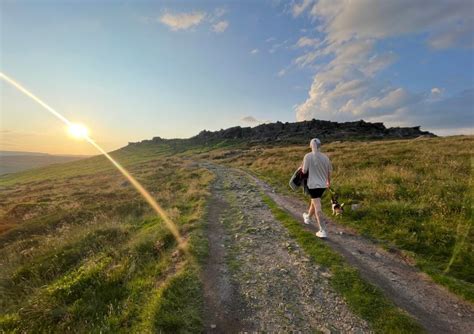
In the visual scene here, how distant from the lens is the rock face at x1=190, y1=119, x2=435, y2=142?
112m

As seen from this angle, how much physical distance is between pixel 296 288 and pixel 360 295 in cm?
132

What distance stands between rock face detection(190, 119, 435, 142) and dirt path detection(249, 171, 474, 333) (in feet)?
322

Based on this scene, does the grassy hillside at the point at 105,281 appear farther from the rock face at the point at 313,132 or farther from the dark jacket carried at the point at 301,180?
the rock face at the point at 313,132

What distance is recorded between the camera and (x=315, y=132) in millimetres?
126375

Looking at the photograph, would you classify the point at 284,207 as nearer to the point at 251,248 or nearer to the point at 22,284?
the point at 251,248

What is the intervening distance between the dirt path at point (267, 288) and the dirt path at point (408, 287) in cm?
118

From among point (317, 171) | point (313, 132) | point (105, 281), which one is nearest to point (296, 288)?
point (317, 171)

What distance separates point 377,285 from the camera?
6070 millimetres

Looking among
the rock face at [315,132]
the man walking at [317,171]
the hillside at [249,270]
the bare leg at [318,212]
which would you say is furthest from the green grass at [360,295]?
the rock face at [315,132]

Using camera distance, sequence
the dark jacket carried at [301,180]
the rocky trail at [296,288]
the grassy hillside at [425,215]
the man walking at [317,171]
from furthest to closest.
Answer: the dark jacket carried at [301,180]
the man walking at [317,171]
the grassy hillside at [425,215]
the rocky trail at [296,288]

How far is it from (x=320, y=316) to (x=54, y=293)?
639 cm

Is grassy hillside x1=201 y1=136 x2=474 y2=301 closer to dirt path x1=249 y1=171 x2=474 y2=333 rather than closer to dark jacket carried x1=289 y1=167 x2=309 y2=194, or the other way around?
dirt path x1=249 y1=171 x2=474 y2=333

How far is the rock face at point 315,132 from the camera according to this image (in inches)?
4412

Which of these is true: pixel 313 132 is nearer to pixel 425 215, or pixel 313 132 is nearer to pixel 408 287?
pixel 425 215
